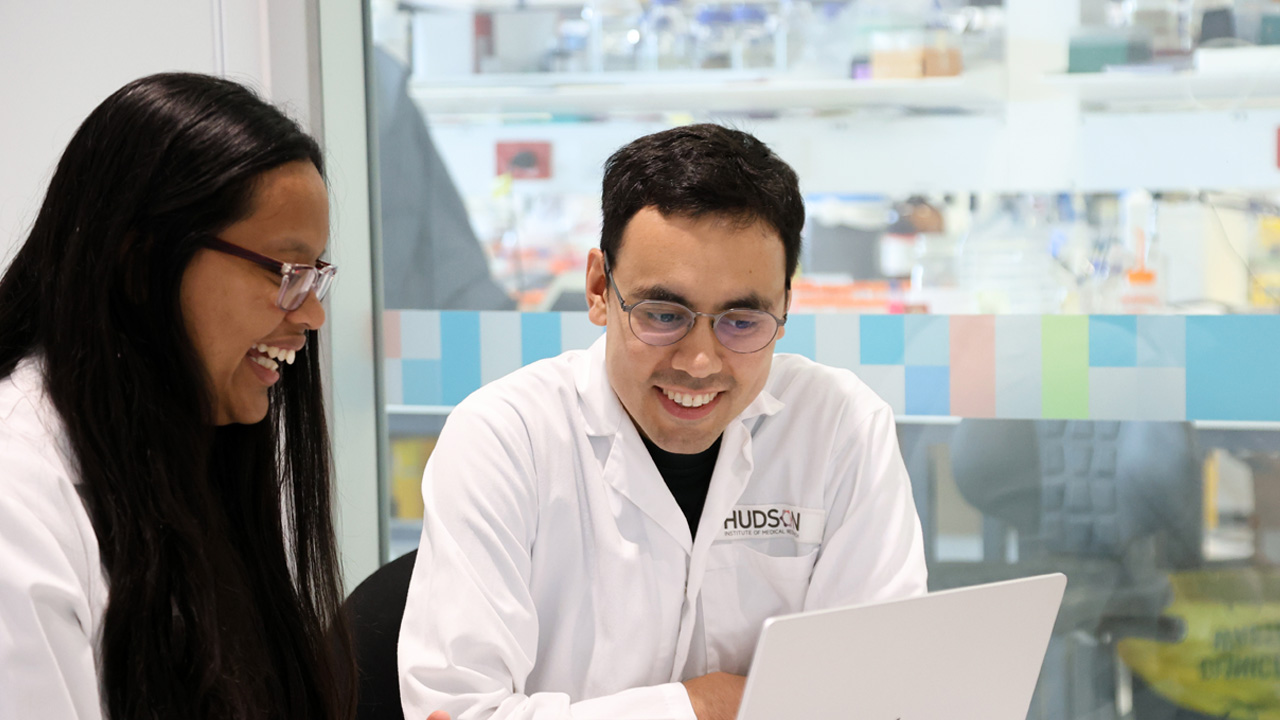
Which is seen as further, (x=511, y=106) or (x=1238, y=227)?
(x=511, y=106)

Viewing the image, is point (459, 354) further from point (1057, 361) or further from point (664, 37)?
point (1057, 361)

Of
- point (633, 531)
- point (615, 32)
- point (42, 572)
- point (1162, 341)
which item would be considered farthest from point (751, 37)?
point (42, 572)

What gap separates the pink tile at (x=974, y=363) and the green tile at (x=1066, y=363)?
0.37 ft

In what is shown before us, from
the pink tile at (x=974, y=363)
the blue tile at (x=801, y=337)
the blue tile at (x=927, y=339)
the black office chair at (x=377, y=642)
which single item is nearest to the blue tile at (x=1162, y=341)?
the pink tile at (x=974, y=363)

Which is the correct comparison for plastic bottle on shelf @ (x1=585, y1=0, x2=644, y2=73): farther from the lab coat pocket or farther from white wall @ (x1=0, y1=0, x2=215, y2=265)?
the lab coat pocket

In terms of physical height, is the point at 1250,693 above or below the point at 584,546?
below

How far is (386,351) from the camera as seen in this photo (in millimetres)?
2805

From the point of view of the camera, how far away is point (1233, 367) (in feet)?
7.53

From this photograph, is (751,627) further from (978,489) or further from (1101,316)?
(1101,316)

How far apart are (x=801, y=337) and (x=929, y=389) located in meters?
0.32

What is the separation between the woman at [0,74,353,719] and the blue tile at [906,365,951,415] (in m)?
1.61

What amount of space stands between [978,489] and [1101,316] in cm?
49

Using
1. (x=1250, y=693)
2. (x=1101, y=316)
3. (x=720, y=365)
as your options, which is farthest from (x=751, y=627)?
(x=1250, y=693)

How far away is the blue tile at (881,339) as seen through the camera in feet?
8.08
